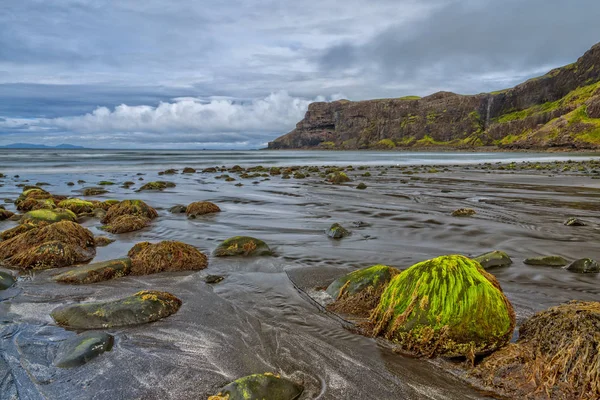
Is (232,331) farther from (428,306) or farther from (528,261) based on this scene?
(528,261)

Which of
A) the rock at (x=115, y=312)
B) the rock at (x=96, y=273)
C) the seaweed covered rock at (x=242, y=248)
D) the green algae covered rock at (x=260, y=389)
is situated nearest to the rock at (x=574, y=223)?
the seaweed covered rock at (x=242, y=248)

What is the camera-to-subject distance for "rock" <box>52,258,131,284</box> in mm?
7199

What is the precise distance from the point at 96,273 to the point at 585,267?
9332mm

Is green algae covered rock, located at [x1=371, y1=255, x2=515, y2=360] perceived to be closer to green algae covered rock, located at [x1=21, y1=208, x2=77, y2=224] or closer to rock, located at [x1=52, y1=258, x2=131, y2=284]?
rock, located at [x1=52, y1=258, x2=131, y2=284]

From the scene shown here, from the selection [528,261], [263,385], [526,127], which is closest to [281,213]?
[528,261]

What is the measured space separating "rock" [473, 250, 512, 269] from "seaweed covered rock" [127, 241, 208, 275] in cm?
580

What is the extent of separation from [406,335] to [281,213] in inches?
410

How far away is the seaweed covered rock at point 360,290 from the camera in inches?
230

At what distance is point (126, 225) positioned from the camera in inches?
472

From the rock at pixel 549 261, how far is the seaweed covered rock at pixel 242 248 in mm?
5659

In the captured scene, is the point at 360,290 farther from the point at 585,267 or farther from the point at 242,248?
the point at 585,267

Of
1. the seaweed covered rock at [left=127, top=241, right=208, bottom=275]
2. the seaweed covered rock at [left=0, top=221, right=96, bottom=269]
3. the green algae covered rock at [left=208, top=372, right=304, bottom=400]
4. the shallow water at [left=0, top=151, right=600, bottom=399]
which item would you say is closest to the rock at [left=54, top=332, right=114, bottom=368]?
the shallow water at [left=0, top=151, right=600, bottom=399]

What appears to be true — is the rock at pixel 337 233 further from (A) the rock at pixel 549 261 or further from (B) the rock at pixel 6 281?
(B) the rock at pixel 6 281

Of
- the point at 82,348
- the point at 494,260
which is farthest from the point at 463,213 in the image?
the point at 82,348
